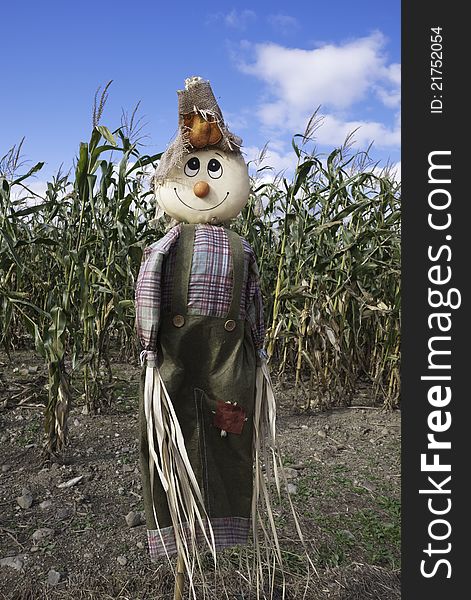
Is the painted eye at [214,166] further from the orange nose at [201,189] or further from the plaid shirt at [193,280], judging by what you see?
the plaid shirt at [193,280]

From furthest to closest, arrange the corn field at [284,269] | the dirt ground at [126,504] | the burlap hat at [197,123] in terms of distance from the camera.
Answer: the corn field at [284,269] < the dirt ground at [126,504] < the burlap hat at [197,123]

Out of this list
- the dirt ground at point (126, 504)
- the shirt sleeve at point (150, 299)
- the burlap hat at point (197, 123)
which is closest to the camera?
the shirt sleeve at point (150, 299)

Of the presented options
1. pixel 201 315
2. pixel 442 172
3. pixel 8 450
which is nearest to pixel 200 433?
pixel 201 315

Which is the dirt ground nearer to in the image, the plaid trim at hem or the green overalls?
the plaid trim at hem

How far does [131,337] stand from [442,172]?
11.9ft

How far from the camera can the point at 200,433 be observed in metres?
1.66

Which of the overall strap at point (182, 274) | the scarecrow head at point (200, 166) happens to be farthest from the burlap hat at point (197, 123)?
the overall strap at point (182, 274)

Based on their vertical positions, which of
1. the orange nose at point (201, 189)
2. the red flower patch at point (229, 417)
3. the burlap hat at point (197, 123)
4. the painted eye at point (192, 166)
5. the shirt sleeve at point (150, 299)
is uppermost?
the burlap hat at point (197, 123)

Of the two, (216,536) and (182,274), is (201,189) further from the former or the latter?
(216,536)

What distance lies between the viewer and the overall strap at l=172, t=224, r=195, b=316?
1593 millimetres

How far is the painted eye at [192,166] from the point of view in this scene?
167 cm

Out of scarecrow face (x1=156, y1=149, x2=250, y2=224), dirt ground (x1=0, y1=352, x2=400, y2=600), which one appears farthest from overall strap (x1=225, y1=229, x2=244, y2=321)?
dirt ground (x1=0, y1=352, x2=400, y2=600)

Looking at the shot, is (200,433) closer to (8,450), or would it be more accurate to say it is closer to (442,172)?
(442,172)

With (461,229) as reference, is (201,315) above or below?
below
